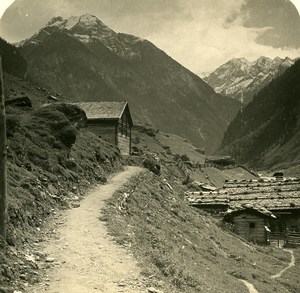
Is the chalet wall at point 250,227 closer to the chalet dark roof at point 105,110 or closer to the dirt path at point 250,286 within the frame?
the chalet dark roof at point 105,110

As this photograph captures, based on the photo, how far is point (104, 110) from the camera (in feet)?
166

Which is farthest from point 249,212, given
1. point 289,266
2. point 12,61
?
point 12,61

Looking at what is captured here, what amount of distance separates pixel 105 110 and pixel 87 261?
38398 mm

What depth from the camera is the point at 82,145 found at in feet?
105

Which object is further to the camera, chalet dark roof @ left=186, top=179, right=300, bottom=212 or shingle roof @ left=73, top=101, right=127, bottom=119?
shingle roof @ left=73, top=101, right=127, bottom=119

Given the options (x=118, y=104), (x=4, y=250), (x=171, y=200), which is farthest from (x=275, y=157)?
(x=4, y=250)

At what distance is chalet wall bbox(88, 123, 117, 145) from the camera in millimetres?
48438

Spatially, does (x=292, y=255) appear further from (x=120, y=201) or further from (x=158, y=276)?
(x=158, y=276)

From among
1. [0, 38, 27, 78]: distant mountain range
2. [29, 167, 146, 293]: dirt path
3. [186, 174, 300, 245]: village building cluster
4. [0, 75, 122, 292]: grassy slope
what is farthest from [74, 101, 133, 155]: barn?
[0, 38, 27, 78]: distant mountain range

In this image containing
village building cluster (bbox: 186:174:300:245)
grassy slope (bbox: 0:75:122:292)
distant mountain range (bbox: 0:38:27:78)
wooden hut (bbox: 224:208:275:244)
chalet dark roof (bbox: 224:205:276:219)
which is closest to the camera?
grassy slope (bbox: 0:75:122:292)

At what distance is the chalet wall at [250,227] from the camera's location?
39625 mm

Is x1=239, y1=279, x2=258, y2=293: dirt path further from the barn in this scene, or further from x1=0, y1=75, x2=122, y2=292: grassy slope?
the barn

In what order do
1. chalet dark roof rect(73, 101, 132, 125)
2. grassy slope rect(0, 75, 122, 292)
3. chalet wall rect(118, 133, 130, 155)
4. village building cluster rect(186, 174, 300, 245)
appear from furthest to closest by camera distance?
1. chalet wall rect(118, 133, 130, 155)
2. chalet dark roof rect(73, 101, 132, 125)
3. village building cluster rect(186, 174, 300, 245)
4. grassy slope rect(0, 75, 122, 292)

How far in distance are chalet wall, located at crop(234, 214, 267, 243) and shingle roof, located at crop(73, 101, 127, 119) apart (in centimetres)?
1902
